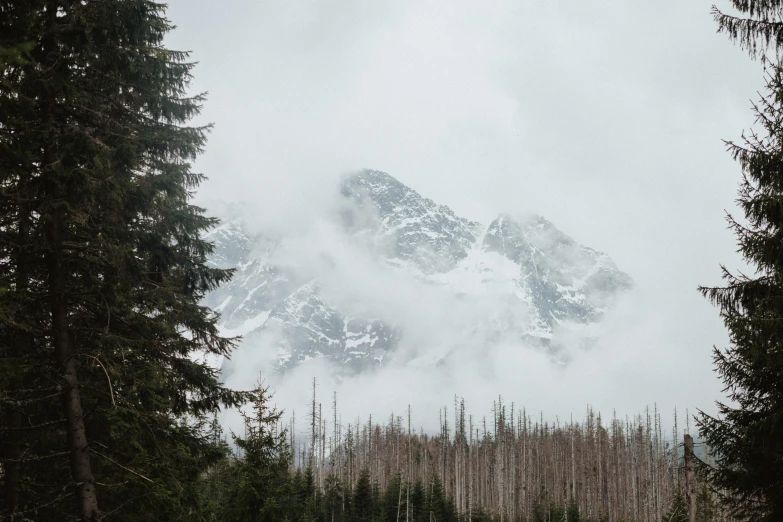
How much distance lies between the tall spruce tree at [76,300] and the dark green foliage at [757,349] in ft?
26.8

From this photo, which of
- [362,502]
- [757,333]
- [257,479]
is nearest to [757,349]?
[757,333]

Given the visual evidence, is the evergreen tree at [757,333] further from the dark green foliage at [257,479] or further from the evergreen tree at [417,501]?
the evergreen tree at [417,501]

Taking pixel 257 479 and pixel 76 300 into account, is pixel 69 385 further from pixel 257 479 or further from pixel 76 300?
pixel 257 479

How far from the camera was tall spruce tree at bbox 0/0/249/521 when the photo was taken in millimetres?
6191

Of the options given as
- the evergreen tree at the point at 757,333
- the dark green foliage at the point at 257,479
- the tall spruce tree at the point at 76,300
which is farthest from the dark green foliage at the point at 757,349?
the dark green foliage at the point at 257,479

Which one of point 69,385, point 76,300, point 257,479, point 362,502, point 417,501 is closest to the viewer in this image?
point 69,385

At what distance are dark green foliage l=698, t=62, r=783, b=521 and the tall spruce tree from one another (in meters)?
8.17

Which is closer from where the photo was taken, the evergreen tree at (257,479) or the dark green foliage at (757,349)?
the dark green foliage at (757,349)

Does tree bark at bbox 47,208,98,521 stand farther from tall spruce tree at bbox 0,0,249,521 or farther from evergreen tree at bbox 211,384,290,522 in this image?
evergreen tree at bbox 211,384,290,522

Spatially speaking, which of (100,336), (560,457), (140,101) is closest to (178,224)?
(140,101)

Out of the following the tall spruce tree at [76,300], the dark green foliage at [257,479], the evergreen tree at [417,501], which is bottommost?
the evergreen tree at [417,501]

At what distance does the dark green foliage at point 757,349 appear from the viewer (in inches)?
336

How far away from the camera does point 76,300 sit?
22.4 feet

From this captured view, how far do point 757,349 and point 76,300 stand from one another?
9.04 meters
